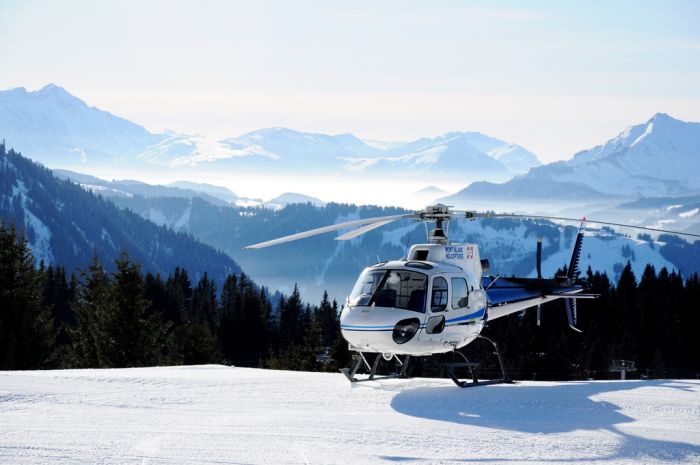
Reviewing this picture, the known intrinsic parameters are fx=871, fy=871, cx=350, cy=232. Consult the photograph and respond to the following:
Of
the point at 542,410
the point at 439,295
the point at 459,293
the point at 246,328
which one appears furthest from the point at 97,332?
the point at 246,328

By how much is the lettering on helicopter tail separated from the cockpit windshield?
1.44m

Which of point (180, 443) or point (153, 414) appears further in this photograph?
point (153, 414)

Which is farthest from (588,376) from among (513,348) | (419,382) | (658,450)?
(658,450)

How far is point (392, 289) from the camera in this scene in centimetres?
1739

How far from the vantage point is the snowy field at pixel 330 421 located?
11.1m

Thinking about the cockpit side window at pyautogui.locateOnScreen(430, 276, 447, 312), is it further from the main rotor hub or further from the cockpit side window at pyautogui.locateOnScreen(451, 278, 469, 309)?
the main rotor hub

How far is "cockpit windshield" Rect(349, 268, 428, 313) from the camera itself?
1712 cm

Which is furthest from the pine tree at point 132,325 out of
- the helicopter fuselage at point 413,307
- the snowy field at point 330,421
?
the helicopter fuselage at point 413,307

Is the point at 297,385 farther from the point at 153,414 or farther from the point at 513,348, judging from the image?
the point at 513,348

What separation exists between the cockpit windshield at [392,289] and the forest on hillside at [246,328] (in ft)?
89.5

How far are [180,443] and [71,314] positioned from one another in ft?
324

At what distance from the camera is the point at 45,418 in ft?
42.1

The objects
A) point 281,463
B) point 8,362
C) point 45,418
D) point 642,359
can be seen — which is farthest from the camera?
point 642,359

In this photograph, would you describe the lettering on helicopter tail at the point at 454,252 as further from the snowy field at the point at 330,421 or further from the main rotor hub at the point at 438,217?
the snowy field at the point at 330,421
